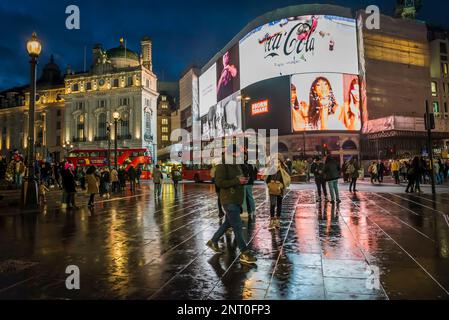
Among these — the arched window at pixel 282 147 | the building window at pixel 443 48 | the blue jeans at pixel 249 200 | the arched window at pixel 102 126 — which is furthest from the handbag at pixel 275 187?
the arched window at pixel 102 126

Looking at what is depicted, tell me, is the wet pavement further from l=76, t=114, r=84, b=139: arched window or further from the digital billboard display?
l=76, t=114, r=84, b=139: arched window

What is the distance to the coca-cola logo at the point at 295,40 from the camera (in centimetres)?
4917

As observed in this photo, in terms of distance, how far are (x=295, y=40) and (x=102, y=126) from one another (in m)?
43.0

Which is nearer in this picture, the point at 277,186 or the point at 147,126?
the point at 277,186

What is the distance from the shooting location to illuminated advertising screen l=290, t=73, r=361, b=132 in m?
48.1

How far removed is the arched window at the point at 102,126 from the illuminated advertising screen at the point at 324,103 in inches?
1612

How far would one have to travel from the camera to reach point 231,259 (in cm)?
564

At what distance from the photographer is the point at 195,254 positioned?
6004 mm

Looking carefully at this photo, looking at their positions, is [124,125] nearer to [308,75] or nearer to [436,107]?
[308,75]

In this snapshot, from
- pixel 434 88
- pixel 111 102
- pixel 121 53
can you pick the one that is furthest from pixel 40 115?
pixel 434 88

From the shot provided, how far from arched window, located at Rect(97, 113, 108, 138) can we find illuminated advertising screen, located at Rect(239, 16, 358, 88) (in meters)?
37.0

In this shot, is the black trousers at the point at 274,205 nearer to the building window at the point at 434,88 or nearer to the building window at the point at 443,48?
the building window at the point at 434,88

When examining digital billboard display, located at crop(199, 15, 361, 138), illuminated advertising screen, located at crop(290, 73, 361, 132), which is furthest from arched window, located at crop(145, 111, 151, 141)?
illuminated advertising screen, located at crop(290, 73, 361, 132)
